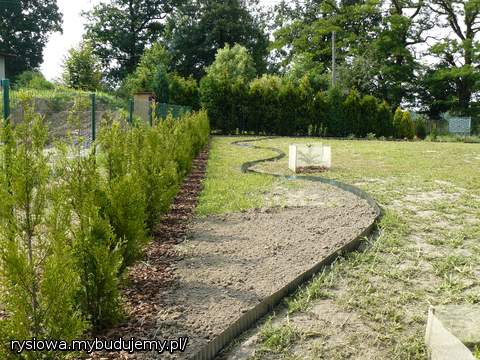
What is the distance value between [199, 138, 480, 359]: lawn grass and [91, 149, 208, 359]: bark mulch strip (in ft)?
1.99

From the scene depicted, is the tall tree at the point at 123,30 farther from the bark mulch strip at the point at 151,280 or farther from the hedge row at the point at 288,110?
the bark mulch strip at the point at 151,280

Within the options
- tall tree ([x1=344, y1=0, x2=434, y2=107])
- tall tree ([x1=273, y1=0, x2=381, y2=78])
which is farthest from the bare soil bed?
tall tree ([x1=273, y1=0, x2=381, y2=78])

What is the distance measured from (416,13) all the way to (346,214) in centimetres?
2885

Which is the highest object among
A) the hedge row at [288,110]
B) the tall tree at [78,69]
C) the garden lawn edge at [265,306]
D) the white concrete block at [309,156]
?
the tall tree at [78,69]

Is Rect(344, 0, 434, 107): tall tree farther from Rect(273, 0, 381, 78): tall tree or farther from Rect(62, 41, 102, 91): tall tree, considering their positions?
Rect(62, 41, 102, 91): tall tree

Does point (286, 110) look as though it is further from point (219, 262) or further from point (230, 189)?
point (219, 262)

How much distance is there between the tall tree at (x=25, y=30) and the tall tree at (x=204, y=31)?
1276 centimetres

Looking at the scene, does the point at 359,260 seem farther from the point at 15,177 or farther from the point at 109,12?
the point at 109,12

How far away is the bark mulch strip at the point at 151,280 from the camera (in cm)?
250

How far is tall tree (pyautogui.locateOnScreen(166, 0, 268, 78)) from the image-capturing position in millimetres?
34125

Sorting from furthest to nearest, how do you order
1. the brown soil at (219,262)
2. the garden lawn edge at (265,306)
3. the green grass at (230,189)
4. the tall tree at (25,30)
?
the tall tree at (25,30)
the green grass at (230,189)
the brown soil at (219,262)
the garden lawn edge at (265,306)

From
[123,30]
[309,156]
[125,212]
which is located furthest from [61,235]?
[123,30]

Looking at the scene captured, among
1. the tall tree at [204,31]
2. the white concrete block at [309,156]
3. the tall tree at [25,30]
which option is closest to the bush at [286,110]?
the white concrete block at [309,156]

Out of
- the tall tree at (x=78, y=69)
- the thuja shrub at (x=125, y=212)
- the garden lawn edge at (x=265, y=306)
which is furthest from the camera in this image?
the tall tree at (x=78, y=69)
